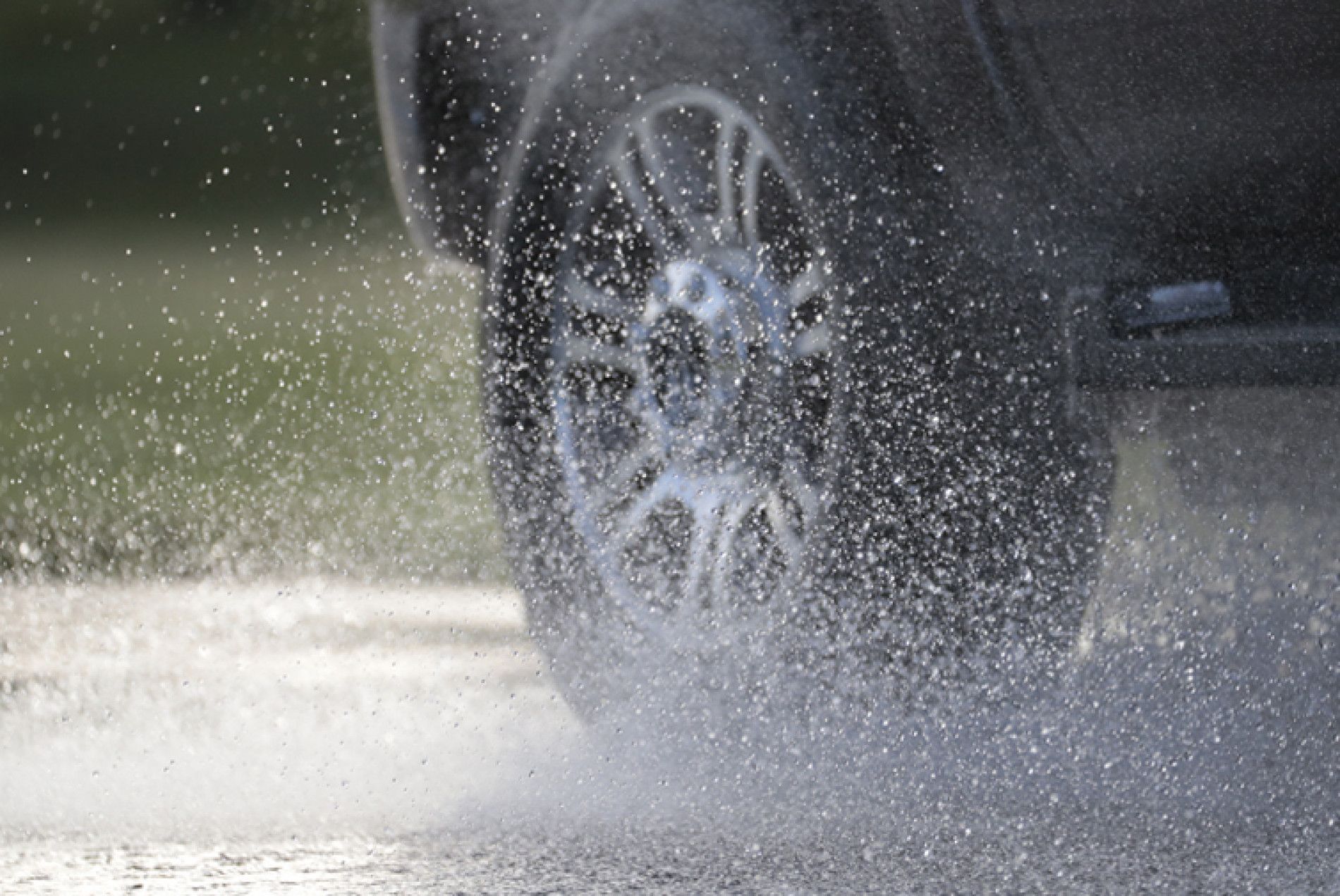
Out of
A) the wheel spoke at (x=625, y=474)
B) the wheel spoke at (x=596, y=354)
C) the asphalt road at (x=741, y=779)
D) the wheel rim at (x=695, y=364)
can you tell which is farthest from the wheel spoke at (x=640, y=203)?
the asphalt road at (x=741, y=779)

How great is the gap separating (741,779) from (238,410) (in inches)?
84.5

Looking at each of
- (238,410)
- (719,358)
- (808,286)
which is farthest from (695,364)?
(238,410)

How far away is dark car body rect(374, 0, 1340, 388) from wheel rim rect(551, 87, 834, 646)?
0.55ft

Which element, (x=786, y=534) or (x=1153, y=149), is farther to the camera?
(x=786, y=534)

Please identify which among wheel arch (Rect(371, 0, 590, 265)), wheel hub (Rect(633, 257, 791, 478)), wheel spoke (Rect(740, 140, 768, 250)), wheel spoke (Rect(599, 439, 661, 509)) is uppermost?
wheel arch (Rect(371, 0, 590, 265))

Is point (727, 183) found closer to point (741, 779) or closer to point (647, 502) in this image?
point (647, 502)

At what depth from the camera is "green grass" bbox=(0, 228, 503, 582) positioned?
7.86 feet

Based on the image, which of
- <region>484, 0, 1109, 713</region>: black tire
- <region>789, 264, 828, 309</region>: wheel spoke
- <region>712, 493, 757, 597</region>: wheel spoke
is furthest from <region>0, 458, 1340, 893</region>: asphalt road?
<region>789, 264, 828, 309</region>: wheel spoke

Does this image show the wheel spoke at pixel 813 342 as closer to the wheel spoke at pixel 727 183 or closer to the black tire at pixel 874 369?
the black tire at pixel 874 369

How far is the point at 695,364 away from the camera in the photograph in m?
2.09

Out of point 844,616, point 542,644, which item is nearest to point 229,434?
point 542,644

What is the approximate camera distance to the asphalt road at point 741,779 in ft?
5.31

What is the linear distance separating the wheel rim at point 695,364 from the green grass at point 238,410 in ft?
0.49

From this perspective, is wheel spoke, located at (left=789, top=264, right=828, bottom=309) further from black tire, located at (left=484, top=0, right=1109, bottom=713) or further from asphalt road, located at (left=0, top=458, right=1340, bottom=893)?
asphalt road, located at (left=0, top=458, right=1340, bottom=893)
